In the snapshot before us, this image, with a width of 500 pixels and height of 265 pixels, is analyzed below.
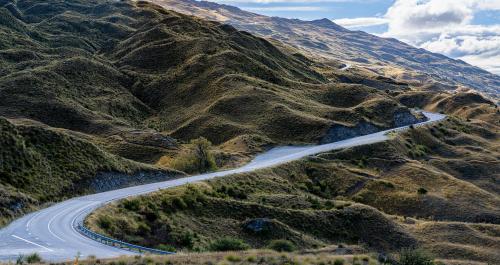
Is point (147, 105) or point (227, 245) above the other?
point (147, 105)

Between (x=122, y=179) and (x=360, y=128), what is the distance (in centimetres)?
6569

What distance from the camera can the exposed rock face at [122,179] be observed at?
185 feet

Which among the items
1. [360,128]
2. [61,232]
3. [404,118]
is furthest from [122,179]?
[404,118]

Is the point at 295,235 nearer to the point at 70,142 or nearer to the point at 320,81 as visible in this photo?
the point at 70,142

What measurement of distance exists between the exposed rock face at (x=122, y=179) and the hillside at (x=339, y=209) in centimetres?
806

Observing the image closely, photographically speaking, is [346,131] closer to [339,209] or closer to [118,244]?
[339,209]

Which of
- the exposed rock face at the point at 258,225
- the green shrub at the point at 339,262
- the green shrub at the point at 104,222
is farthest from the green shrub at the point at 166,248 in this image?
the green shrub at the point at 339,262

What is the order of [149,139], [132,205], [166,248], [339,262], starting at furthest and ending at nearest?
[149,139]
[132,205]
[166,248]
[339,262]

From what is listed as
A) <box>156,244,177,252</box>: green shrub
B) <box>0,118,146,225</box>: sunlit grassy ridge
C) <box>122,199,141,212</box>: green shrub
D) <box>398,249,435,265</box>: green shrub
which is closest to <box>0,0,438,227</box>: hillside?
<box>0,118,146,225</box>: sunlit grassy ridge

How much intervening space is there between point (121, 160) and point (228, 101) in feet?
179

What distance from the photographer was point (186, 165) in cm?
7325

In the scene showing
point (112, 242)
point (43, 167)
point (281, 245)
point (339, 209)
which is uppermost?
point (43, 167)

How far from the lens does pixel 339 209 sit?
58688mm

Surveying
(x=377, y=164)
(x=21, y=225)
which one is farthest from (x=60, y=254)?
(x=377, y=164)
